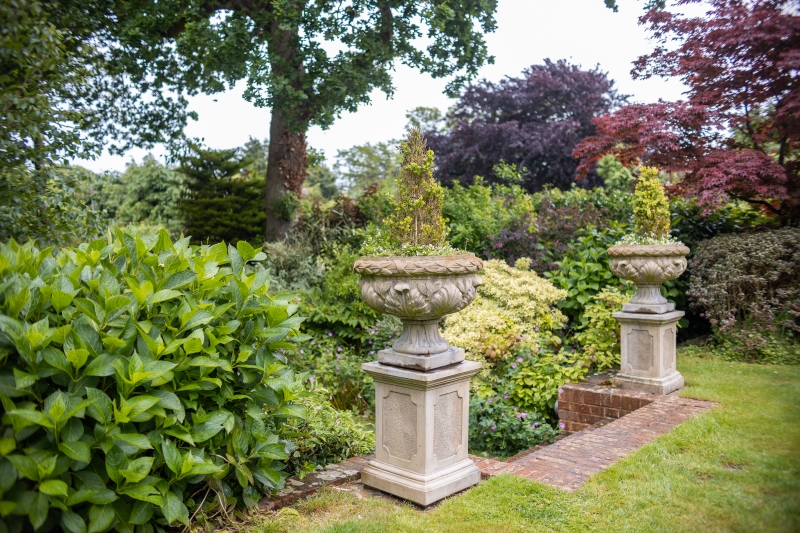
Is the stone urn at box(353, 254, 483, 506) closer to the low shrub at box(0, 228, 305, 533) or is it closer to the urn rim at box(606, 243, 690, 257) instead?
the low shrub at box(0, 228, 305, 533)

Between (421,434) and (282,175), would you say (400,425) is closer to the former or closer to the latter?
(421,434)

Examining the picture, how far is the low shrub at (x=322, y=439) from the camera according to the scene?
3922mm

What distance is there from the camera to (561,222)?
9.55 meters

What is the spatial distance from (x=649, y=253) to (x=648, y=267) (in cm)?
15

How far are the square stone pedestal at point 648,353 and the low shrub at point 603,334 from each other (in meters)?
0.70

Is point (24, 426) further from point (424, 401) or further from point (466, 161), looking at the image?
point (466, 161)

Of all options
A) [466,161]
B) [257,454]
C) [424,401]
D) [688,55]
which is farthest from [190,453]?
[466,161]

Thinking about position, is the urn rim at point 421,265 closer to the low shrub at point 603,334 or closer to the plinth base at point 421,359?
the plinth base at point 421,359

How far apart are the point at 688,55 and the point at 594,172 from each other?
13.8 meters

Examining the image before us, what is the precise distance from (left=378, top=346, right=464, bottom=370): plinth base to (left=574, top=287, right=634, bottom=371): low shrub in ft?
12.3

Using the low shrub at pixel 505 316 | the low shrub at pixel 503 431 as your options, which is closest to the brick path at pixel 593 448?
the low shrub at pixel 503 431

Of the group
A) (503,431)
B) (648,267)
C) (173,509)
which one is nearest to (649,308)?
(648,267)

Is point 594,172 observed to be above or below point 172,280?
above

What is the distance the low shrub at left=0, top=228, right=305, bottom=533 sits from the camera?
2.48m
